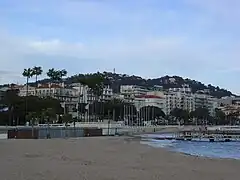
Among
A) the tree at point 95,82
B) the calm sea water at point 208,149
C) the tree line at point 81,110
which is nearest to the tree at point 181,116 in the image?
the tree line at point 81,110

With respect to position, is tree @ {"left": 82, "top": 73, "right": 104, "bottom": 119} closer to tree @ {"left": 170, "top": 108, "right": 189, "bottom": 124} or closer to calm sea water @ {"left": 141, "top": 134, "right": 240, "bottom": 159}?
tree @ {"left": 170, "top": 108, "right": 189, "bottom": 124}

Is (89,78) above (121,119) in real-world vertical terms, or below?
above

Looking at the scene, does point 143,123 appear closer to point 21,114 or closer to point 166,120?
point 166,120

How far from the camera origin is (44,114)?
335ft

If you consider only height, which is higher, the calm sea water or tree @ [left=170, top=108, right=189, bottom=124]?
tree @ [left=170, top=108, right=189, bottom=124]

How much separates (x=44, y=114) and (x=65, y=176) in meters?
87.7

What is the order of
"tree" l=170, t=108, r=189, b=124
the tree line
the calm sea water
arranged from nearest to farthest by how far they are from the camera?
1. the calm sea water
2. the tree line
3. "tree" l=170, t=108, r=189, b=124

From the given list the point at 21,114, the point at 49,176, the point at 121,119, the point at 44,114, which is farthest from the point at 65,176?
the point at 121,119

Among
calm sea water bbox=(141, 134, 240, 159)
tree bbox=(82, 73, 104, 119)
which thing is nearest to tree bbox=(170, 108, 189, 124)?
tree bbox=(82, 73, 104, 119)

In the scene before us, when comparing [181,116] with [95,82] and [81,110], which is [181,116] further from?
[95,82]

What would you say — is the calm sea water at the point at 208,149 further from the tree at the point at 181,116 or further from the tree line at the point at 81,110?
the tree at the point at 181,116

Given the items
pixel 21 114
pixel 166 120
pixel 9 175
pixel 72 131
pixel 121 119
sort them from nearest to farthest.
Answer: pixel 9 175
pixel 72 131
pixel 21 114
pixel 121 119
pixel 166 120

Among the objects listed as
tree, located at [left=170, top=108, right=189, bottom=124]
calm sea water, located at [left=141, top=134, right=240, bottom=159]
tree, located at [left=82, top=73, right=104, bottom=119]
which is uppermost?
tree, located at [left=82, top=73, right=104, bottom=119]

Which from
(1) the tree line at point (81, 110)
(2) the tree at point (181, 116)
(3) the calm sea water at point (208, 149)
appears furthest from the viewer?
(2) the tree at point (181, 116)
